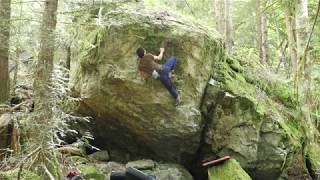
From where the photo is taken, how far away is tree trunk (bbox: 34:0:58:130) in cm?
590

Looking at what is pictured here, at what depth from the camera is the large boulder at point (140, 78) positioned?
965 centimetres

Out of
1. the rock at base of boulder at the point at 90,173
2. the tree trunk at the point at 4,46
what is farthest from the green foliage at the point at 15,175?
the rock at base of boulder at the point at 90,173

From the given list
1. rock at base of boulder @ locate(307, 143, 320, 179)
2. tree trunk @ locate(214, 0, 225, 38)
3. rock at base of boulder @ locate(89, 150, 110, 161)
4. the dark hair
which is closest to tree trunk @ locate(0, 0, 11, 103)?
the dark hair

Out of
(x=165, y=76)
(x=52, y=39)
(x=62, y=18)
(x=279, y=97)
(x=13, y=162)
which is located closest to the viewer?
(x=13, y=162)

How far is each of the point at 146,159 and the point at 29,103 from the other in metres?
4.64

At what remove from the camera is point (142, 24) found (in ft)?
32.1

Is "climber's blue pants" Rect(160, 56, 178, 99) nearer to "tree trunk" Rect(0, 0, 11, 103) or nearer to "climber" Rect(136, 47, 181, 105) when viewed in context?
"climber" Rect(136, 47, 181, 105)

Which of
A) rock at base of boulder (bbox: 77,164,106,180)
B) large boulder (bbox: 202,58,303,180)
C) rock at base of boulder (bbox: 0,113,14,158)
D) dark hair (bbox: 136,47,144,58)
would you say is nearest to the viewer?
rock at base of boulder (bbox: 0,113,14,158)

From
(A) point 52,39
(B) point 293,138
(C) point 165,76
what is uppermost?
(A) point 52,39

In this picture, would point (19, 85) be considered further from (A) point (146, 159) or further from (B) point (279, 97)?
(B) point (279, 97)

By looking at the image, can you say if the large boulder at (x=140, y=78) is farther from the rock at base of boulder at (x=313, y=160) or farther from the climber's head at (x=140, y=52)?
the rock at base of boulder at (x=313, y=160)

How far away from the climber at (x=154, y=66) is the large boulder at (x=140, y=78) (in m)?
0.21

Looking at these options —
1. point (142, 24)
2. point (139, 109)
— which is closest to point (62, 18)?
point (142, 24)

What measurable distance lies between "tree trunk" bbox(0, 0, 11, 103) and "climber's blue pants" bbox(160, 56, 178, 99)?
3.48 m
